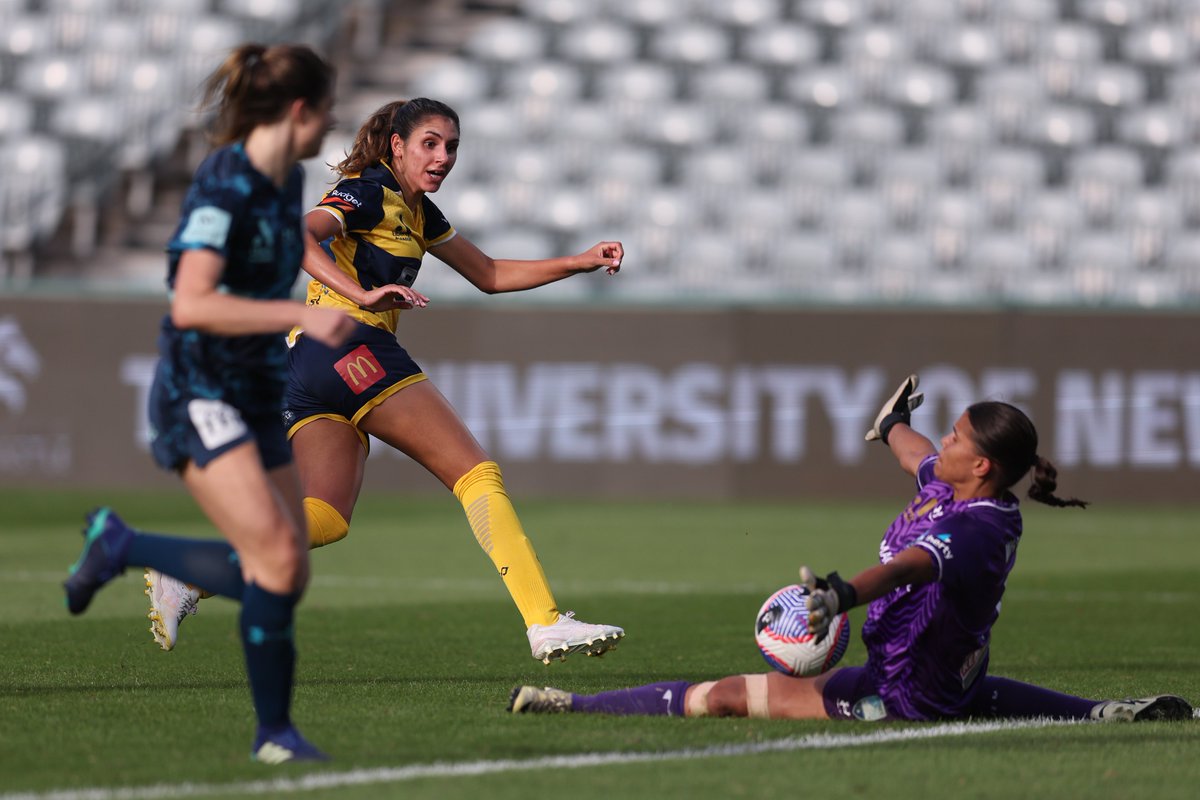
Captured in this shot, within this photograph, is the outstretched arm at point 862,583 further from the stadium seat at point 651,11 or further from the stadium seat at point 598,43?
the stadium seat at point 651,11

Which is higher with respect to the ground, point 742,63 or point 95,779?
point 742,63

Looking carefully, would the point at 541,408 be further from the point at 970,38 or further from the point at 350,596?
the point at 970,38

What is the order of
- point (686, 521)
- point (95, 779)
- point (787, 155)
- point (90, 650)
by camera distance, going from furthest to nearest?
point (787, 155), point (686, 521), point (90, 650), point (95, 779)

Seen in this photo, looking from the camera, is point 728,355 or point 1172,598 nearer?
point 1172,598

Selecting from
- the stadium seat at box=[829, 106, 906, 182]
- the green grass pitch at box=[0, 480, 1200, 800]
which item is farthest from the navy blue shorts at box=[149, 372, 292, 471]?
the stadium seat at box=[829, 106, 906, 182]

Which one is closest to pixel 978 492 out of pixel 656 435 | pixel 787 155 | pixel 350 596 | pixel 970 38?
pixel 350 596

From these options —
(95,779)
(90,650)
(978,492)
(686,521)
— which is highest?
(978,492)

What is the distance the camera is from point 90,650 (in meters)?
7.36

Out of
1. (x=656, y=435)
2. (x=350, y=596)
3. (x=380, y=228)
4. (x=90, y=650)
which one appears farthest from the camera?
(x=656, y=435)

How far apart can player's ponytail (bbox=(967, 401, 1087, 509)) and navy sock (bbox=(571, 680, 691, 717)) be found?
1.24m

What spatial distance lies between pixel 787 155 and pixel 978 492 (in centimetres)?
1735

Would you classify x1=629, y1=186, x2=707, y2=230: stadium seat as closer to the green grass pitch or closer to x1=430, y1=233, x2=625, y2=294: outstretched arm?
the green grass pitch

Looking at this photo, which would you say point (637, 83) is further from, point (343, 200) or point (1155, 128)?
point (343, 200)

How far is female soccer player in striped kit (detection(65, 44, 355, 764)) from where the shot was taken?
14.5 ft
